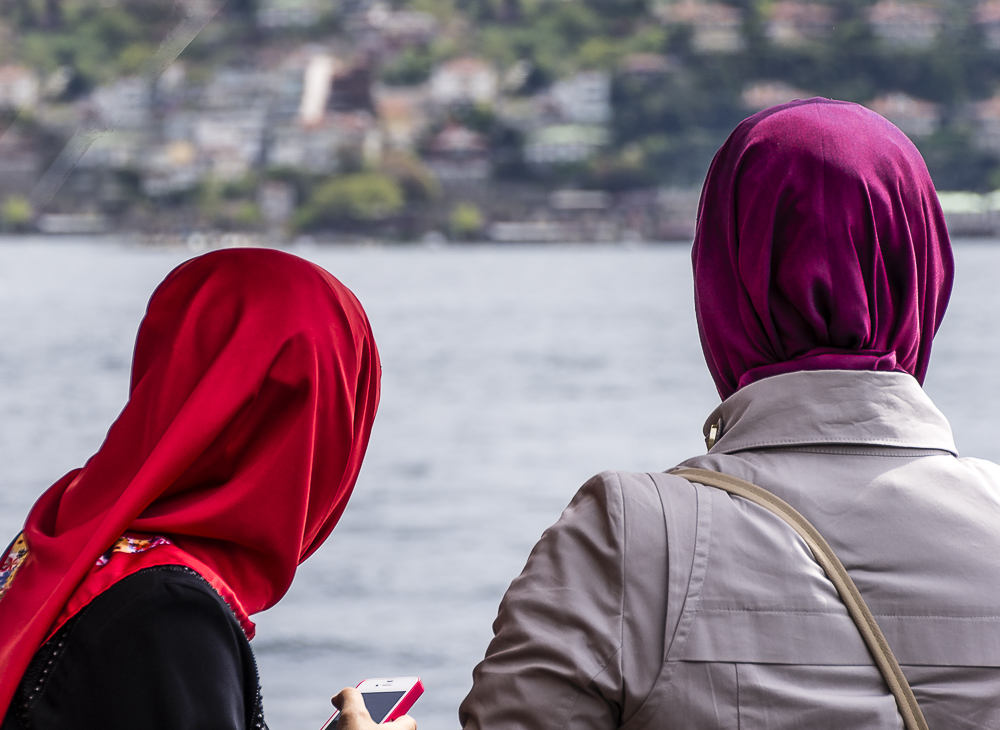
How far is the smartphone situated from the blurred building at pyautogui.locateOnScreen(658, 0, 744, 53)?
31.3 meters

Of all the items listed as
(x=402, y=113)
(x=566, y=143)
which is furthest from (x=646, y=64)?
(x=402, y=113)

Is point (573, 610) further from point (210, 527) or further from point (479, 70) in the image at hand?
point (479, 70)

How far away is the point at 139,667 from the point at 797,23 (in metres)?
32.1

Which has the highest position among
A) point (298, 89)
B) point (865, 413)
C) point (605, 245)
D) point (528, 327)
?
point (865, 413)

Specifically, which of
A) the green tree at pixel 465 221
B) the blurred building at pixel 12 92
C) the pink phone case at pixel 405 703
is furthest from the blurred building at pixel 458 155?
the pink phone case at pixel 405 703

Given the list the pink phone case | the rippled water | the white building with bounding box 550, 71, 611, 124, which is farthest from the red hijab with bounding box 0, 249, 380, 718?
the white building with bounding box 550, 71, 611, 124

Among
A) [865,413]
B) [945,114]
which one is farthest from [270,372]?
[945,114]

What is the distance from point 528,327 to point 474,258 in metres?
4.37

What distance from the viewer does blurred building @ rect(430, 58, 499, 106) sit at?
33.2 meters

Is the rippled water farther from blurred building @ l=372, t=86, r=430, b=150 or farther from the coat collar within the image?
the coat collar

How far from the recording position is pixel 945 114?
85.4ft

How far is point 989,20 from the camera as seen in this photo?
2906 cm

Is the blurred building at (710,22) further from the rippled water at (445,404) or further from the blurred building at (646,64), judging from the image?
the rippled water at (445,404)

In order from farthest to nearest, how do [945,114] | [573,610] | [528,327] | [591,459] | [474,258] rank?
[474,258] → [528,327] → [945,114] → [591,459] → [573,610]
